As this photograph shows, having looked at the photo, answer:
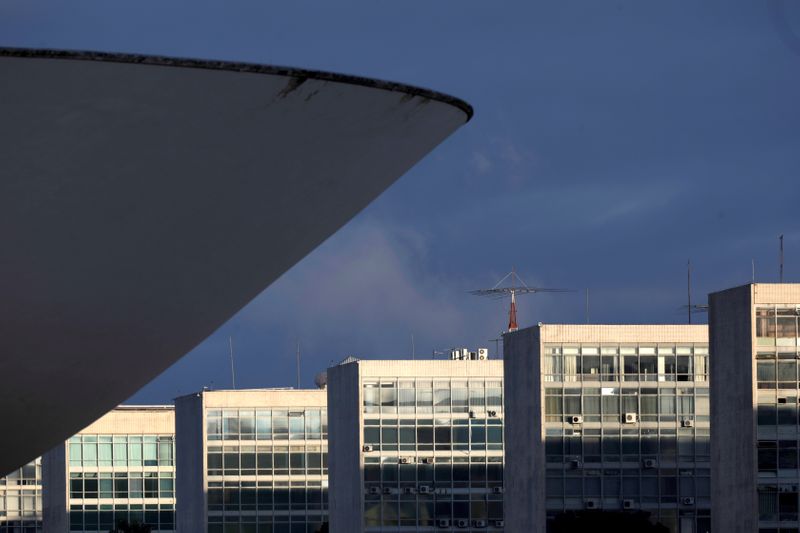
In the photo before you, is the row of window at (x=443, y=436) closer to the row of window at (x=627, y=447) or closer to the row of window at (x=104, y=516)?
the row of window at (x=627, y=447)

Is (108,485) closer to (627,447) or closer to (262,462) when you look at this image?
(262,462)

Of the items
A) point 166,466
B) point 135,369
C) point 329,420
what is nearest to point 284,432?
point 329,420

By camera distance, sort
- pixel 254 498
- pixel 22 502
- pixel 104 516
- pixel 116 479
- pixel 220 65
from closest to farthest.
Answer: pixel 220 65, pixel 254 498, pixel 22 502, pixel 104 516, pixel 116 479

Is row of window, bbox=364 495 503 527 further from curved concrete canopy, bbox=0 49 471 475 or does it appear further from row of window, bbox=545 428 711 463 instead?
curved concrete canopy, bbox=0 49 471 475

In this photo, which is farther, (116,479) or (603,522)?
(116,479)

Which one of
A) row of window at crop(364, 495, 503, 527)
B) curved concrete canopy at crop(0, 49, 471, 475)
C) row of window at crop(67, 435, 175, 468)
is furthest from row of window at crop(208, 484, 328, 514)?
curved concrete canopy at crop(0, 49, 471, 475)

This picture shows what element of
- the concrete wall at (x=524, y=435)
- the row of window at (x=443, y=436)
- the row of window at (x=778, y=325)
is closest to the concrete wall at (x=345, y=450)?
the row of window at (x=443, y=436)

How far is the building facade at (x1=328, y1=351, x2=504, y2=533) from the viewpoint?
247ft

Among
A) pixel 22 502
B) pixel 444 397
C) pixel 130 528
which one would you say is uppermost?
pixel 444 397

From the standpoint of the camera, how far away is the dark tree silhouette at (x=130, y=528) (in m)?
90.0

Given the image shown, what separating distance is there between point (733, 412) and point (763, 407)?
163cm

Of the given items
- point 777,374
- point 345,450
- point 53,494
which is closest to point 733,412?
point 777,374

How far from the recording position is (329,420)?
83500 millimetres

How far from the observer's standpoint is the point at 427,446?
2985 inches
